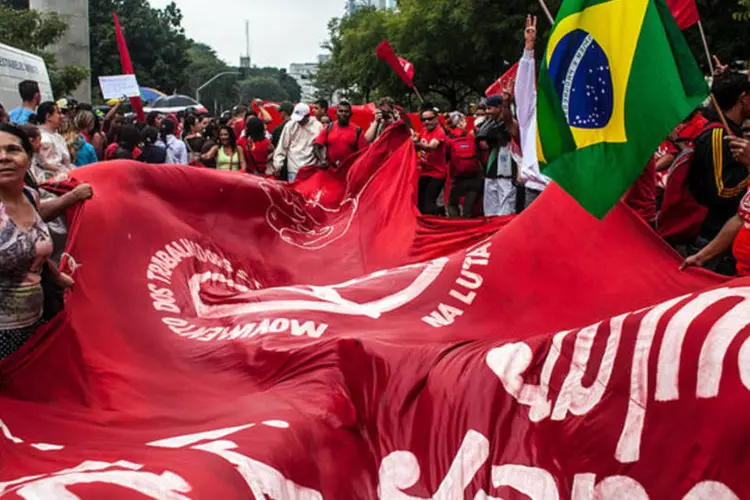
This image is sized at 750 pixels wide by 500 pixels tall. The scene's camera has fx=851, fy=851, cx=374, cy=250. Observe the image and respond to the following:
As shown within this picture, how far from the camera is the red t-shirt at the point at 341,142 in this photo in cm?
1003

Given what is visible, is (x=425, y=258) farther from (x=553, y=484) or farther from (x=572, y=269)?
(x=553, y=484)

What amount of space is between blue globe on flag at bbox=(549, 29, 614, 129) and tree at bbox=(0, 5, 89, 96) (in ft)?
63.8

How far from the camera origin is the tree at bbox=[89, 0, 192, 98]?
48.2m

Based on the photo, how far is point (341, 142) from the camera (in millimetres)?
10055

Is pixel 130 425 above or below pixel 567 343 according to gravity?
below

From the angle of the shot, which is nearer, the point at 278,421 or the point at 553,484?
the point at 553,484

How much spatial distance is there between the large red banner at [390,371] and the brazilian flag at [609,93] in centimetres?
62

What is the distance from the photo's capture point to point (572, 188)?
3.96 meters

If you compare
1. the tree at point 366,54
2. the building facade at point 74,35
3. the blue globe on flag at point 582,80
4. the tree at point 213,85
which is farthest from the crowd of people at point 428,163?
the tree at point 213,85

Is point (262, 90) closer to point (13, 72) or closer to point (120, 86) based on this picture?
point (120, 86)

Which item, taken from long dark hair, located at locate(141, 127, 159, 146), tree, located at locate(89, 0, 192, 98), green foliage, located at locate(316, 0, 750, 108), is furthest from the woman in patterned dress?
tree, located at locate(89, 0, 192, 98)

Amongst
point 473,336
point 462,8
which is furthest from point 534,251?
point 462,8

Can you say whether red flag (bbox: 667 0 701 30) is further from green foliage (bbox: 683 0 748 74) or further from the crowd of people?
green foliage (bbox: 683 0 748 74)

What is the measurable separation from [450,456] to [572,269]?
1.59 meters
